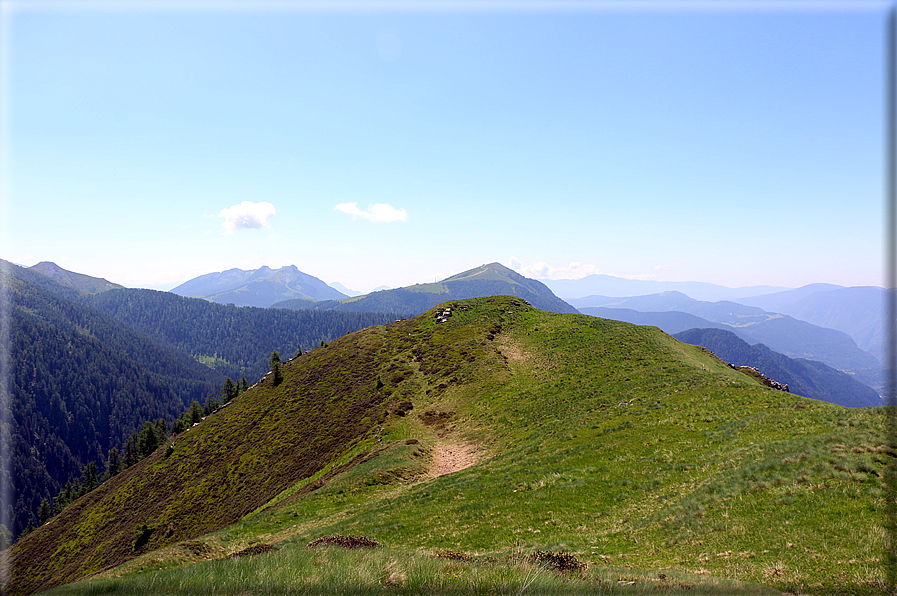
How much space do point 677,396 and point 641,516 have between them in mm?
18600

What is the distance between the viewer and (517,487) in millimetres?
19797

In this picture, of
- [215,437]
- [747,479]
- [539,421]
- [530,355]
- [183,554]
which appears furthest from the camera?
[215,437]

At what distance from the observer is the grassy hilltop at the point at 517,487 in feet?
25.3

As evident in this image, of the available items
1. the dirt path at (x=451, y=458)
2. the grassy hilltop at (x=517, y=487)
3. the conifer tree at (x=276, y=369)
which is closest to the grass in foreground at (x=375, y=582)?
the grassy hilltop at (x=517, y=487)

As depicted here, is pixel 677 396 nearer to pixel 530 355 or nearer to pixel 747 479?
pixel 747 479

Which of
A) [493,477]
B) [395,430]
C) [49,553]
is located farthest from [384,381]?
[49,553]

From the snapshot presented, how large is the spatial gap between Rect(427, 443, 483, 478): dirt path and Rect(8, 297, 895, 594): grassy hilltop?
0.93 ft

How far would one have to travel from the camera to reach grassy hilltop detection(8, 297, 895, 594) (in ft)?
25.3

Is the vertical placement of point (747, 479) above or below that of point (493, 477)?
above

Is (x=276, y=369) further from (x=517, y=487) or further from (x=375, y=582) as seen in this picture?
(x=375, y=582)

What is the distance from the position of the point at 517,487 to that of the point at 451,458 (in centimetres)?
1395

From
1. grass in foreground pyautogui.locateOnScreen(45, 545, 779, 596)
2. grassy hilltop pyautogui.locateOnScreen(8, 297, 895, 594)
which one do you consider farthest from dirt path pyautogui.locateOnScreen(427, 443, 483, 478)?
grass in foreground pyautogui.locateOnScreen(45, 545, 779, 596)

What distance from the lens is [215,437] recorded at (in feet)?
222

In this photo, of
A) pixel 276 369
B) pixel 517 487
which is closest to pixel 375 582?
pixel 517 487
